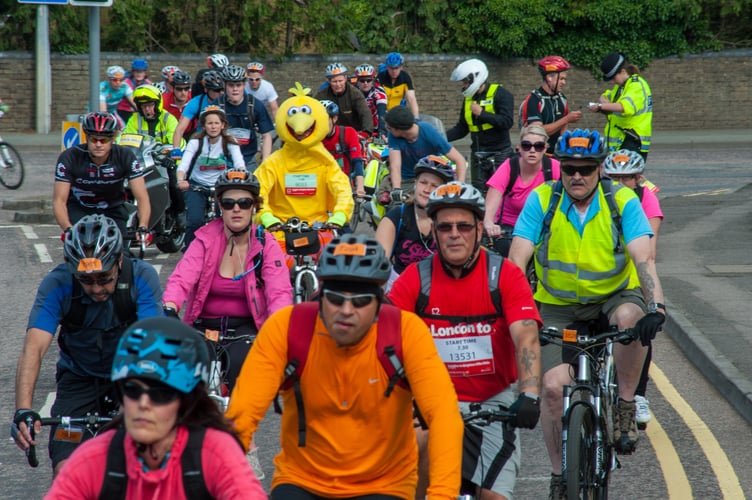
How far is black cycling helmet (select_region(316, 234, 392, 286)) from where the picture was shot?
4680 mm

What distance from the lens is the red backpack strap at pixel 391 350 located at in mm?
4727

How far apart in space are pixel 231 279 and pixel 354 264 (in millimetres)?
3256

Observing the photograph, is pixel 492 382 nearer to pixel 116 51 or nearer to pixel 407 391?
pixel 407 391

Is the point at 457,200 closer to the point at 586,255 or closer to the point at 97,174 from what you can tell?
the point at 586,255

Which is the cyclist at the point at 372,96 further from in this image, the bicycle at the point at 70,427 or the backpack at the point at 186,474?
the backpack at the point at 186,474

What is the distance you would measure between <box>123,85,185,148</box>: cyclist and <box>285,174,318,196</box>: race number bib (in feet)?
17.0

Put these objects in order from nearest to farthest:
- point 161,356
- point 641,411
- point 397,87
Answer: point 161,356
point 641,411
point 397,87

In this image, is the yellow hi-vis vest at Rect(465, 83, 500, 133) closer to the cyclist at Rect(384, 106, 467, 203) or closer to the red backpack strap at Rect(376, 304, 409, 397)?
the cyclist at Rect(384, 106, 467, 203)

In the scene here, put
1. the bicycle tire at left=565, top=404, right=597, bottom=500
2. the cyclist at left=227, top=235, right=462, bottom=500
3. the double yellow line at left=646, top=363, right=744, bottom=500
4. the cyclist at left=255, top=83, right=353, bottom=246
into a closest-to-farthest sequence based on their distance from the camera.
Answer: the cyclist at left=227, top=235, right=462, bottom=500 < the bicycle tire at left=565, top=404, right=597, bottom=500 < the double yellow line at left=646, top=363, right=744, bottom=500 < the cyclist at left=255, top=83, right=353, bottom=246

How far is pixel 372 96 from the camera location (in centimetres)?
2056

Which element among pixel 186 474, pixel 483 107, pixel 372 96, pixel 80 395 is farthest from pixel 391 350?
pixel 372 96

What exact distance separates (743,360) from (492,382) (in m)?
5.03

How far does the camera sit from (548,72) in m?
14.3

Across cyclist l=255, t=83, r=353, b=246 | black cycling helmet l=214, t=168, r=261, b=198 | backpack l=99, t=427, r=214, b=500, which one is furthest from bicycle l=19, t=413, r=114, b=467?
cyclist l=255, t=83, r=353, b=246
